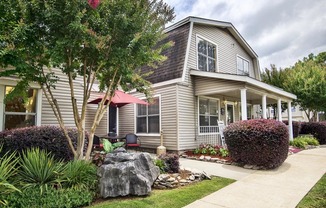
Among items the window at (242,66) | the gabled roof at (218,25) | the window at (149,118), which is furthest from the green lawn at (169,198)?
the window at (242,66)

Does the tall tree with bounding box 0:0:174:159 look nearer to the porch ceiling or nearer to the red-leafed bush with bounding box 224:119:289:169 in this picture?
the red-leafed bush with bounding box 224:119:289:169

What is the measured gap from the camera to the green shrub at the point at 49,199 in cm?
390

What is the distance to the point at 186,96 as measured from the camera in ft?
33.5

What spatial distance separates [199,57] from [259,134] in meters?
5.64

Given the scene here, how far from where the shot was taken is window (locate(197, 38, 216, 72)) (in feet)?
37.8

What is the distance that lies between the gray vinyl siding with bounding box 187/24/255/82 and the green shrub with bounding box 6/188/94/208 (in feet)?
25.5

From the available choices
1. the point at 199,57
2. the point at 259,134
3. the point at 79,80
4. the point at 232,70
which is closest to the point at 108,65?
the point at 79,80

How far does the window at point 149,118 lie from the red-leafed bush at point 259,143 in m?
4.00

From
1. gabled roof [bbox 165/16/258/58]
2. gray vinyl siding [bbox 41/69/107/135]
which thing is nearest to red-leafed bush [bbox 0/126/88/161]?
gray vinyl siding [bbox 41/69/107/135]

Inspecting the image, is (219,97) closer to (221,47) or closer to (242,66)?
(221,47)

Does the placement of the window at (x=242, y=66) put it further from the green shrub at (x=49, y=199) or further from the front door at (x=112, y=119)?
the green shrub at (x=49, y=199)

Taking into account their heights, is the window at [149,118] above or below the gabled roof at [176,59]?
below

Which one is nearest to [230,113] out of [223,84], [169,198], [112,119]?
[223,84]

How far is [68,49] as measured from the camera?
501 cm
